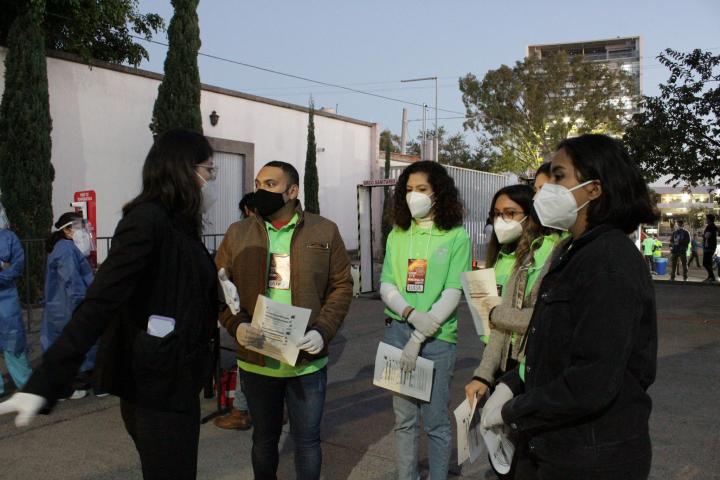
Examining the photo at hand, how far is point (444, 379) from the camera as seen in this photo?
11.5 ft

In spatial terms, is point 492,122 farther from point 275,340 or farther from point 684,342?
point 275,340

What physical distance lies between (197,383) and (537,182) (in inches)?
72.3

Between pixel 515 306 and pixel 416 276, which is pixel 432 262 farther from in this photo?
pixel 515 306

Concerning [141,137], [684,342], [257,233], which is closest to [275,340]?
[257,233]

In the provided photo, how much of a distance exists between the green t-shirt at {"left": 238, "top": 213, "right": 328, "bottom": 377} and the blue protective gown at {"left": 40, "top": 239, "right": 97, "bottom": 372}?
338 centimetres

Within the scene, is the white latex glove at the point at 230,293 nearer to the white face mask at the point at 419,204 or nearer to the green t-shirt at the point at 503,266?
the white face mask at the point at 419,204

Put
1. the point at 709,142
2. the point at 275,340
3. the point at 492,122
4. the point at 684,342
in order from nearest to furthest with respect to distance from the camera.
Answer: the point at 275,340 < the point at 684,342 < the point at 709,142 < the point at 492,122

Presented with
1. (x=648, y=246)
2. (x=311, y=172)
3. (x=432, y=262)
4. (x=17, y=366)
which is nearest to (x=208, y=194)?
(x=432, y=262)

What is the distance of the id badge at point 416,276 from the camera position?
11.8 feet

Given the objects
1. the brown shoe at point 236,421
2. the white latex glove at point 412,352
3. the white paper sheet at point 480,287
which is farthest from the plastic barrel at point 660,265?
the white latex glove at point 412,352

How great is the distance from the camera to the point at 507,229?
3727mm

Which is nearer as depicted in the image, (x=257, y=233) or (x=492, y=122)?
(x=257, y=233)

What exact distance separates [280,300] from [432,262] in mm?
831

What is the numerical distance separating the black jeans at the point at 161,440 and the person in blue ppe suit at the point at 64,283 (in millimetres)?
4057
